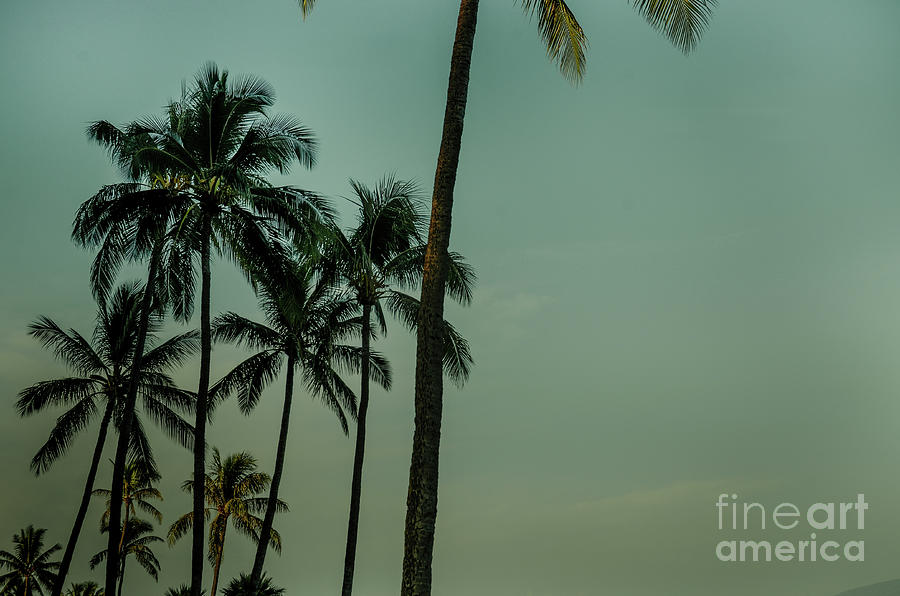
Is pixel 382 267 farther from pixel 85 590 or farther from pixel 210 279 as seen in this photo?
pixel 85 590

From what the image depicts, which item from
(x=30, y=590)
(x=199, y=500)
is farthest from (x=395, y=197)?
(x=30, y=590)

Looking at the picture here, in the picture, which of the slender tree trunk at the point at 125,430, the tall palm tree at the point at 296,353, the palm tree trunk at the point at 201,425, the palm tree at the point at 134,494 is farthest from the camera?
the palm tree at the point at 134,494

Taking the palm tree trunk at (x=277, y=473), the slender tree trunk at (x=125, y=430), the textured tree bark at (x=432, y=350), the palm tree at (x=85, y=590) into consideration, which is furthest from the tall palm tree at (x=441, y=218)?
the palm tree at (x=85, y=590)

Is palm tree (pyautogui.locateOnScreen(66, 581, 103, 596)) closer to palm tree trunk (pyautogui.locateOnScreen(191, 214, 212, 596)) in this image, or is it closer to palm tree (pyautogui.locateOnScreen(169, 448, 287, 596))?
palm tree (pyautogui.locateOnScreen(169, 448, 287, 596))

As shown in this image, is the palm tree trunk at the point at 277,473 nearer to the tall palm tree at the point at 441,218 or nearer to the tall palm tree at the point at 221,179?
the tall palm tree at the point at 221,179

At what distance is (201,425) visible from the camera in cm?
1848

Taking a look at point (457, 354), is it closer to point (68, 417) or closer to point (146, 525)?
point (68, 417)

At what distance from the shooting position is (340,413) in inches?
1094

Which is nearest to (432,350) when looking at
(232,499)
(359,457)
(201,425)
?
(201,425)

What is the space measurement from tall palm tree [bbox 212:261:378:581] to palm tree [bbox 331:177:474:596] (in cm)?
171

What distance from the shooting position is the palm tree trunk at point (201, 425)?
17.9 metres

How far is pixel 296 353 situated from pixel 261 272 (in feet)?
23.8

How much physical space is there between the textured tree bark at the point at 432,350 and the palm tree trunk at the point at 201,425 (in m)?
9.14

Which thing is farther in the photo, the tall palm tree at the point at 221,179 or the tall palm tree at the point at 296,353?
the tall palm tree at the point at 296,353
